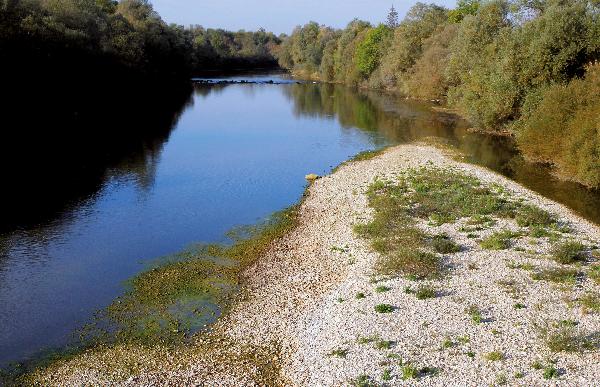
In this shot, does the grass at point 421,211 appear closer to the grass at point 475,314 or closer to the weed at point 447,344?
the grass at point 475,314

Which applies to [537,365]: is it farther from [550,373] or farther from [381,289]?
[381,289]

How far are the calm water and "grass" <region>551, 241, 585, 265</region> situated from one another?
862 centimetres

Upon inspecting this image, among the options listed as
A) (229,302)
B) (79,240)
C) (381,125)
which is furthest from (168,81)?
(229,302)

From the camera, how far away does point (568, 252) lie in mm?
23219

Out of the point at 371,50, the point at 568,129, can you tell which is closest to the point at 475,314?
the point at 568,129

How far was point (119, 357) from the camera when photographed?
57.6ft

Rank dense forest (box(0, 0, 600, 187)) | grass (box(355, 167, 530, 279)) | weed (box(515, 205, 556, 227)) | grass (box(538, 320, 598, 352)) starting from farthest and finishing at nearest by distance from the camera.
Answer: dense forest (box(0, 0, 600, 187)) < weed (box(515, 205, 556, 227)) < grass (box(355, 167, 530, 279)) < grass (box(538, 320, 598, 352))

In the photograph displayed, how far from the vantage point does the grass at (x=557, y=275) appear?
2094 cm

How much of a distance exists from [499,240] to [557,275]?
156 inches

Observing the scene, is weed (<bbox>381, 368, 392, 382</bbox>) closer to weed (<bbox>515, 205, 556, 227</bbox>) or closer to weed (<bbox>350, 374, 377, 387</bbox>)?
weed (<bbox>350, 374, 377, 387</bbox>)

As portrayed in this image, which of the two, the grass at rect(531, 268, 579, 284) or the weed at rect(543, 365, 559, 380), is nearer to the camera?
the weed at rect(543, 365, 559, 380)

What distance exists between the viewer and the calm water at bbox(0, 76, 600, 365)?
2217cm

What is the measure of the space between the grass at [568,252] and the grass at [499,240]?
2.02 meters

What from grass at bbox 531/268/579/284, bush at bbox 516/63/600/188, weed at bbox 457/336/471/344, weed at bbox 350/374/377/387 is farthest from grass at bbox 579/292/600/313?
bush at bbox 516/63/600/188
